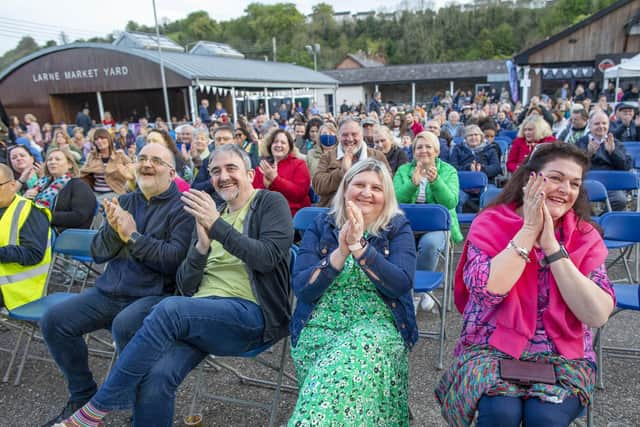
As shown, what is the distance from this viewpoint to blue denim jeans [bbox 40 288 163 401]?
2.66 metres

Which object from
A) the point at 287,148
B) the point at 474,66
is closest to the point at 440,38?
the point at 474,66

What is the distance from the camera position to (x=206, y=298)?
2.49 m

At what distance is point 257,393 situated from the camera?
9.75ft

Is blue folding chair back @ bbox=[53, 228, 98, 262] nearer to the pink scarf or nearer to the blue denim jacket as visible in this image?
the blue denim jacket

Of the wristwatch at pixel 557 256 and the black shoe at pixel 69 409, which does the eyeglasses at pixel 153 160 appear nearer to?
the black shoe at pixel 69 409

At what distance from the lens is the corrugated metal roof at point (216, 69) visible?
19.5 metres

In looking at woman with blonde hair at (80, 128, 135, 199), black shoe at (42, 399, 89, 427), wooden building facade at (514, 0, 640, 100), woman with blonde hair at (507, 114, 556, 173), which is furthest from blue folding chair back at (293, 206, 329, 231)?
wooden building facade at (514, 0, 640, 100)

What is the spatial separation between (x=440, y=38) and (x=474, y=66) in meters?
35.6

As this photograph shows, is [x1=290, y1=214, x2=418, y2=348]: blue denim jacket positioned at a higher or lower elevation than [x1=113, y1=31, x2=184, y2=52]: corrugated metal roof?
lower

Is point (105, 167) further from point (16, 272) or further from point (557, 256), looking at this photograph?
point (557, 256)

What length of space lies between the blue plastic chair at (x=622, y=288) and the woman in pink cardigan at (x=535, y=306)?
88 cm

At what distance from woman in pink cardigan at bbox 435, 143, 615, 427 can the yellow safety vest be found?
9.41 ft

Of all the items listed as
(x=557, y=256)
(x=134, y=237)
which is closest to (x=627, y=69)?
(x=557, y=256)

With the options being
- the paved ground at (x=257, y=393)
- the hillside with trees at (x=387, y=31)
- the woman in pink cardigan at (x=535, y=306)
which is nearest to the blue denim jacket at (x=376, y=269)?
the woman in pink cardigan at (x=535, y=306)
